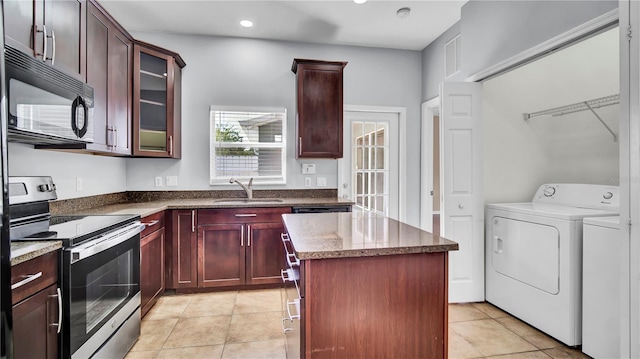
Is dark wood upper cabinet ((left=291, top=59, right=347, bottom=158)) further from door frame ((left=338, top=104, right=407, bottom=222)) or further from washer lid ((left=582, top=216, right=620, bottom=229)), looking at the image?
washer lid ((left=582, top=216, right=620, bottom=229))

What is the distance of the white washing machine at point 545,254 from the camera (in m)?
2.12

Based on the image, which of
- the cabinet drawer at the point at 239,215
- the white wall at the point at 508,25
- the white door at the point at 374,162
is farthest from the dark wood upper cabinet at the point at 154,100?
the white wall at the point at 508,25

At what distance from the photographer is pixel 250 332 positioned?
7.80 feet

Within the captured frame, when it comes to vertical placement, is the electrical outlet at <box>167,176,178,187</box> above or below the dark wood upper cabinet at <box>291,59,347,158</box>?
below

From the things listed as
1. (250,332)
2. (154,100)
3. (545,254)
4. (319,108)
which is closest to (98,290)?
(250,332)

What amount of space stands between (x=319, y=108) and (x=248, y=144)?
0.94 metres

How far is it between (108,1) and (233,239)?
8.23 ft


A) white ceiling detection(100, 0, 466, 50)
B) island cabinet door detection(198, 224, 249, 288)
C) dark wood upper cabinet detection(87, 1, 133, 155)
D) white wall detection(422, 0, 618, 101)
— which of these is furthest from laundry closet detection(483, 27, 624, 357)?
dark wood upper cabinet detection(87, 1, 133, 155)

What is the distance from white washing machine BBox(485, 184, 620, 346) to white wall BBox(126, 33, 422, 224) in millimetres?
1403

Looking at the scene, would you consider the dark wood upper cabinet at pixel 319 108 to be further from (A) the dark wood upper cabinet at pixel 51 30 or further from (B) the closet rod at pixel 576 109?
(A) the dark wood upper cabinet at pixel 51 30

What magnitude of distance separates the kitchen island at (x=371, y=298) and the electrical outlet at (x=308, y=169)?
241cm

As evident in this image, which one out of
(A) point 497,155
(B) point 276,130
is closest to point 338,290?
(A) point 497,155

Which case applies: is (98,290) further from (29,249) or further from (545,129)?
(545,129)

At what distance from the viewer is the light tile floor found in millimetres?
2090
